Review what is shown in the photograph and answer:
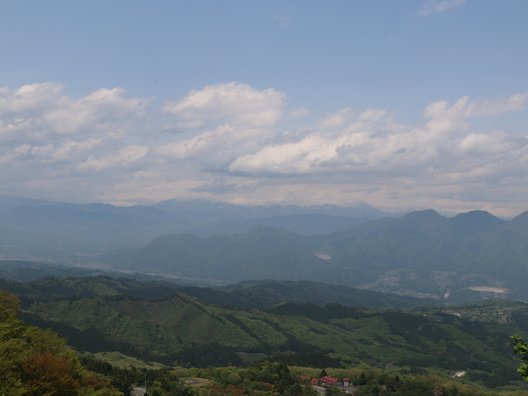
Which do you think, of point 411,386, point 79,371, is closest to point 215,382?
point 411,386

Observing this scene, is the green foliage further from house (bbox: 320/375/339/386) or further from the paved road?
house (bbox: 320/375/339/386)

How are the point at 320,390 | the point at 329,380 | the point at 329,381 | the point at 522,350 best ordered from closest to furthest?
the point at 522,350, the point at 320,390, the point at 329,381, the point at 329,380

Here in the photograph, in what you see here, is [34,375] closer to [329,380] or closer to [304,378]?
[304,378]

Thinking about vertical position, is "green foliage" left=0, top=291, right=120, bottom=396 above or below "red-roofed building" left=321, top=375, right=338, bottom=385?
above

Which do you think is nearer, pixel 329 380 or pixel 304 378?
pixel 329 380

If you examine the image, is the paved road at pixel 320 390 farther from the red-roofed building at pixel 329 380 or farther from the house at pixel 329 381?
the red-roofed building at pixel 329 380

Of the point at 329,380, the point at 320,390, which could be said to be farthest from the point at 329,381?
the point at 320,390

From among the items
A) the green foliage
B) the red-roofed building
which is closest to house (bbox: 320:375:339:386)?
the red-roofed building

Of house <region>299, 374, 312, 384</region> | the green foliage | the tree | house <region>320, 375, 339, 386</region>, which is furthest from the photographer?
house <region>320, 375, 339, 386</region>

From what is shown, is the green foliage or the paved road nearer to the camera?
the green foliage

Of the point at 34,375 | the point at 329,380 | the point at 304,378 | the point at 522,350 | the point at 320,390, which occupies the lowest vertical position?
the point at 329,380

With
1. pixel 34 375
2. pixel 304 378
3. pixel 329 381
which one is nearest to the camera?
pixel 34 375

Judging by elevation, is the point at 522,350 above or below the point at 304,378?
above

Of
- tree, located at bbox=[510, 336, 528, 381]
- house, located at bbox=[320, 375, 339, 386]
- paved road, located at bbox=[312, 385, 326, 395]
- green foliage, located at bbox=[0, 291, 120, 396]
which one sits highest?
tree, located at bbox=[510, 336, 528, 381]
